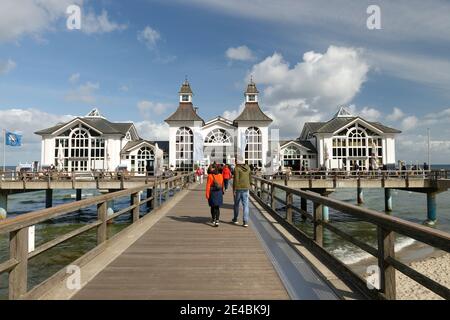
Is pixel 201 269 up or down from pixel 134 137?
down

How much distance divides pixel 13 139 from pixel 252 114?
27.4 metres

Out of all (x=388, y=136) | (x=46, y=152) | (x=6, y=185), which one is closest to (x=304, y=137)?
(x=388, y=136)

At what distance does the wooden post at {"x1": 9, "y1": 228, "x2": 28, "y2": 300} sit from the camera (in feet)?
10.2

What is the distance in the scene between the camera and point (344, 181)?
82.9 feet

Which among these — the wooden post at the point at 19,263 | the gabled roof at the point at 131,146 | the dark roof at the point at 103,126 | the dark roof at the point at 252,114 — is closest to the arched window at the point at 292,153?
the dark roof at the point at 252,114

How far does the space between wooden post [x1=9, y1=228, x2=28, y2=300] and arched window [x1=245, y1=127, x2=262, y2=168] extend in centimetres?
4007

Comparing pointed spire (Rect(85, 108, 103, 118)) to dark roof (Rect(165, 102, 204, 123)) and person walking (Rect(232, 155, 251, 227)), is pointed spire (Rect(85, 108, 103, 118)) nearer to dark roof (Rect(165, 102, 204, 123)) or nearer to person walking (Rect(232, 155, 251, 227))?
dark roof (Rect(165, 102, 204, 123))

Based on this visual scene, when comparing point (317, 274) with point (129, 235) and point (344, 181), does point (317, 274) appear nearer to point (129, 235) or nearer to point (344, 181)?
point (129, 235)

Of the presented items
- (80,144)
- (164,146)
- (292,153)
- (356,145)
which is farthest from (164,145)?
(356,145)

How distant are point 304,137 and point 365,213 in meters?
50.9

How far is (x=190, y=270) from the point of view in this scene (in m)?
4.52

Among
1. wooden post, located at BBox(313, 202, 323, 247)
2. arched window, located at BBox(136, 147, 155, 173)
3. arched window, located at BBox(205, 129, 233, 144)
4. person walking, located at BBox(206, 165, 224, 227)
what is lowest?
wooden post, located at BBox(313, 202, 323, 247)

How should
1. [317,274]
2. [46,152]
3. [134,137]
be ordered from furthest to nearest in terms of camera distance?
[134,137] → [46,152] → [317,274]

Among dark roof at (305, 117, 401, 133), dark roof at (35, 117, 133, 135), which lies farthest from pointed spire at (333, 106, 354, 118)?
dark roof at (35, 117, 133, 135)
